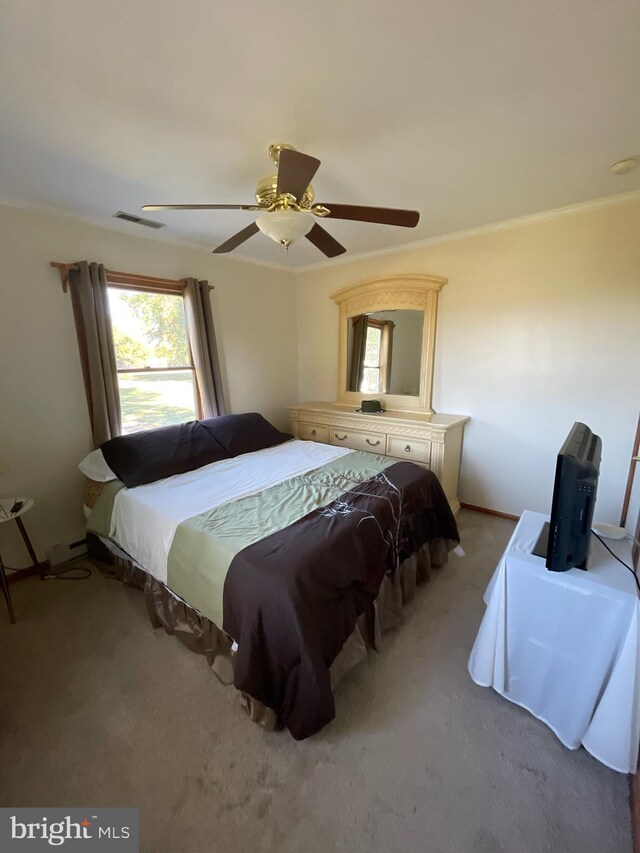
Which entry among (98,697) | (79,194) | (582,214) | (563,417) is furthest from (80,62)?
(563,417)

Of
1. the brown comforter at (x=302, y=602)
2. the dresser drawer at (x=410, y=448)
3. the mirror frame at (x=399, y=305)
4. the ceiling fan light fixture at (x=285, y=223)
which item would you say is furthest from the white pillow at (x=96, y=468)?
the mirror frame at (x=399, y=305)

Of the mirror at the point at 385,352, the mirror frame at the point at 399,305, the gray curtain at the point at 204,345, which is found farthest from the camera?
the mirror at the point at 385,352

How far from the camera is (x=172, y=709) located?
1518 mm

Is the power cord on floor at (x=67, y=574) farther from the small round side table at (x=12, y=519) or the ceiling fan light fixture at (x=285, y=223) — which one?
the ceiling fan light fixture at (x=285, y=223)

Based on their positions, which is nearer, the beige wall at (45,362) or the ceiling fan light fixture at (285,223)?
the ceiling fan light fixture at (285,223)

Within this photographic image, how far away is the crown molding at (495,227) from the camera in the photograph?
2345 mm

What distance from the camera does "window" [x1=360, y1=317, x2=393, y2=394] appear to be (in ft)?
11.7

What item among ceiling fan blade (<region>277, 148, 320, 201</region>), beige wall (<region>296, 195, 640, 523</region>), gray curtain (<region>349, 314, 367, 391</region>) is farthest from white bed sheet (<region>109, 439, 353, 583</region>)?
ceiling fan blade (<region>277, 148, 320, 201</region>)

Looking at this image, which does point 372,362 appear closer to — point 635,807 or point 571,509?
point 571,509

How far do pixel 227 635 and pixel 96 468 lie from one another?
157 centimetres

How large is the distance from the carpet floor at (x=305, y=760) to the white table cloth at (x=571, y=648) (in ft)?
0.42

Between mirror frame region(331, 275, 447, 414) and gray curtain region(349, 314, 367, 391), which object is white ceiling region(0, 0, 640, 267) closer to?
mirror frame region(331, 275, 447, 414)

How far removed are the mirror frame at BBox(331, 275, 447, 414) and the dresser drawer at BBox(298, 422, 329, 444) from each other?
446 mm

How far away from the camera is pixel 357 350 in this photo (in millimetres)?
3752
